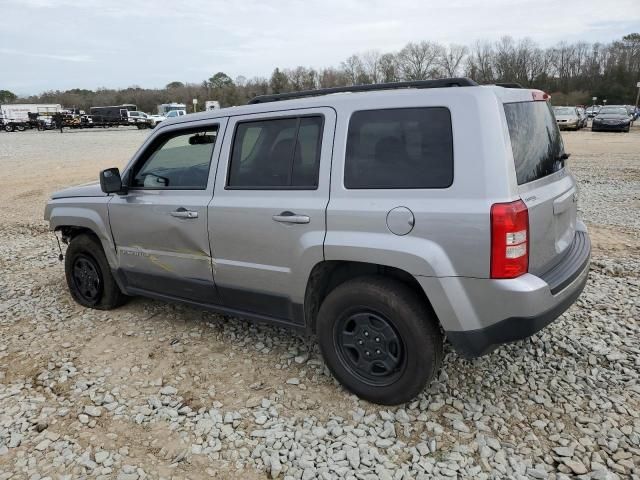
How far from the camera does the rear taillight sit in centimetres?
250

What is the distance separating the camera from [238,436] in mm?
2926

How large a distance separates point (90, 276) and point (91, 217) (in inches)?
27.9

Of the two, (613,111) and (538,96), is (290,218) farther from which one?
(613,111)

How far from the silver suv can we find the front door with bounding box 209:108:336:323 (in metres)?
0.01

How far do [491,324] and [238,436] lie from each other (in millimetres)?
1630

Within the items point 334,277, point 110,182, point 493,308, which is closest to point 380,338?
point 334,277

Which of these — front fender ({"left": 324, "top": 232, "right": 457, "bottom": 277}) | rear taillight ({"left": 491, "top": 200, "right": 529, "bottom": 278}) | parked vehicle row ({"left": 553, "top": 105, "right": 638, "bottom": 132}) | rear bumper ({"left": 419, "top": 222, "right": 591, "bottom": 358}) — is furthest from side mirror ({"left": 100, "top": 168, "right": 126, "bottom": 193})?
parked vehicle row ({"left": 553, "top": 105, "right": 638, "bottom": 132})

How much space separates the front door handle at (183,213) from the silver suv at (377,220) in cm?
1

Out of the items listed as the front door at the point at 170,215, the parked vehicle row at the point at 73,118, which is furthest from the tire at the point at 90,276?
the parked vehicle row at the point at 73,118

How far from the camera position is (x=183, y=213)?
3.72 metres

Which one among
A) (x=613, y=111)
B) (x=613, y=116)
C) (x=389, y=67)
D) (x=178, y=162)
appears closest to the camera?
(x=178, y=162)

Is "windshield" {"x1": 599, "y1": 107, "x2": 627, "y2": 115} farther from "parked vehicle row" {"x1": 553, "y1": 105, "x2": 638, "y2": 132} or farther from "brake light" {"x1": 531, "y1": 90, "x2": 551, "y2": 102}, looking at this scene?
"brake light" {"x1": 531, "y1": 90, "x2": 551, "y2": 102}

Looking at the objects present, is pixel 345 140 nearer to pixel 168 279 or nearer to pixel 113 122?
pixel 168 279

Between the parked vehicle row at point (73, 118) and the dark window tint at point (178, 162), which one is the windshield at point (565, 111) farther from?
the dark window tint at point (178, 162)
